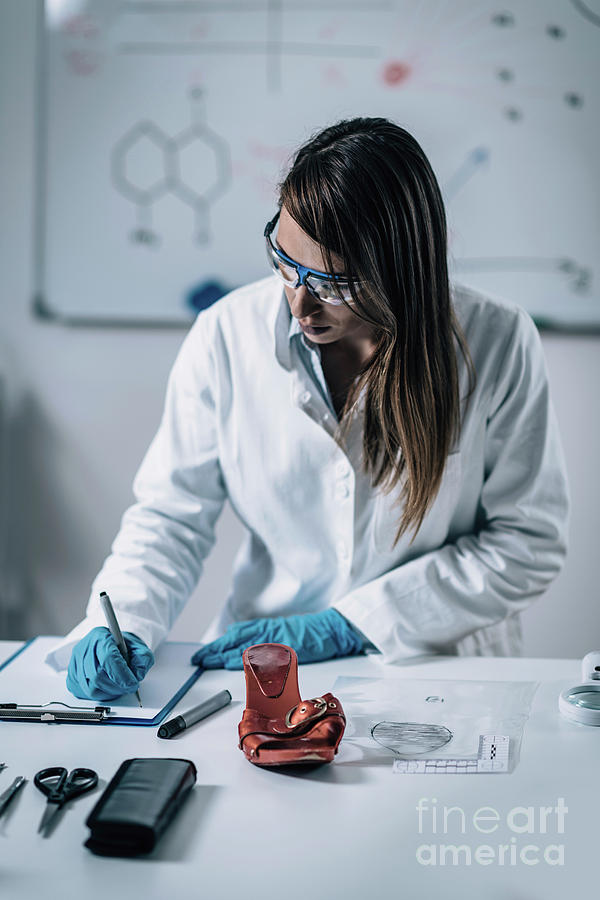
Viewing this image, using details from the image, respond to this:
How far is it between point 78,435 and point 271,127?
93cm

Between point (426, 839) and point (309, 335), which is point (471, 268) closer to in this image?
point (309, 335)

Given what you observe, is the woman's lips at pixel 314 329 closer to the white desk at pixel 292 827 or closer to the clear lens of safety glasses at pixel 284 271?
the clear lens of safety glasses at pixel 284 271

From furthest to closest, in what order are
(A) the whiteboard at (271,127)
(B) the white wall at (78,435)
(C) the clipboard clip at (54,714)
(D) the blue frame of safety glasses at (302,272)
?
(B) the white wall at (78,435)
(A) the whiteboard at (271,127)
(D) the blue frame of safety glasses at (302,272)
(C) the clipboard clip at (54,714)

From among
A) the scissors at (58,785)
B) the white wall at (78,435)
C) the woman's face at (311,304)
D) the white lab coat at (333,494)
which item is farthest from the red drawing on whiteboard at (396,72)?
the scissors at (58,785)

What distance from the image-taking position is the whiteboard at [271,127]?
6.98 ft

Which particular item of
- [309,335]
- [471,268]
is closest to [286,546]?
[309,335]

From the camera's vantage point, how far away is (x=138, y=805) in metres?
0.80

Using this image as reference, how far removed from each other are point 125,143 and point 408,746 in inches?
68.8

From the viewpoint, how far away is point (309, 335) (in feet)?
4.15

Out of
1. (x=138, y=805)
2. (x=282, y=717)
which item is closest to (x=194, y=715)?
(x=282, y=717)

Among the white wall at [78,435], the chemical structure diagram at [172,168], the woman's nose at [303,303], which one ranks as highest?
the chemical structure diagram at [172,168]

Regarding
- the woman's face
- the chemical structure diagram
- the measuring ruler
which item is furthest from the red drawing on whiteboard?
the measuring ruler

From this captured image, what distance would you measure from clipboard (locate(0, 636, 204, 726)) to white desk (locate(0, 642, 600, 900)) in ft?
0.06

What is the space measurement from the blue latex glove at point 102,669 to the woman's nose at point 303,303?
1.59 ft
